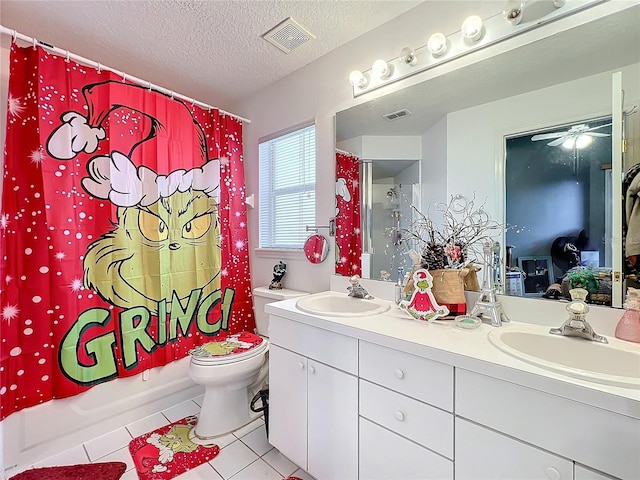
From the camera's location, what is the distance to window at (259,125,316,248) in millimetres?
2023

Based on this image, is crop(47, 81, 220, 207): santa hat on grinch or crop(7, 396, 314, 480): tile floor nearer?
crop(7, 396, 314, 480): tile floor

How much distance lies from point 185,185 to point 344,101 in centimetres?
123

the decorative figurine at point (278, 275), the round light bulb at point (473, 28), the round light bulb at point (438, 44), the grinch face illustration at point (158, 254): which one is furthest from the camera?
the decorative figurine at point (278, 275)

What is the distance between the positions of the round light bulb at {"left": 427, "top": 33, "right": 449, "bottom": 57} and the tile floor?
2.14 m

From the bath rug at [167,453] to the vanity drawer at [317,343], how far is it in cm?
75

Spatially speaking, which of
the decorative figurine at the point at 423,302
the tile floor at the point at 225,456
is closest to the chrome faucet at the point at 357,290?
the decorative figurine at the point at 423,302

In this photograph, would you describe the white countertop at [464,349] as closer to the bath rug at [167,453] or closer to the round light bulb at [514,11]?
the bath rug at [167,453]

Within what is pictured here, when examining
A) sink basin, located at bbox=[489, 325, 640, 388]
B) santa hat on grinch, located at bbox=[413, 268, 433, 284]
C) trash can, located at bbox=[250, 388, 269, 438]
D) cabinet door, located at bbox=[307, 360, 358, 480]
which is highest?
santa hat on grinch, located at bbox=[413, 268, 433, 284]

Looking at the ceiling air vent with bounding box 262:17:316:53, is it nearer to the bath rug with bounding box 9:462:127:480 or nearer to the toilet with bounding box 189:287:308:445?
the toilet with bounding box 189:287:308:445

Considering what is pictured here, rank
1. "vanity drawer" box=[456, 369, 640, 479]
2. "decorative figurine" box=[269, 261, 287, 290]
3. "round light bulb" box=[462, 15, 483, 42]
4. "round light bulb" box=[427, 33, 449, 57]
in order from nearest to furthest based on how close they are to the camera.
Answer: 1. "vanity drawer" box=[456, 369, 640, 479]
2. "round light bulb" box=[462, 15, 483, 42]
3. "round light bulb" box=[427, 33, 449, 57]
4. "decorative figurine" box=[269, 261, 287, 290]

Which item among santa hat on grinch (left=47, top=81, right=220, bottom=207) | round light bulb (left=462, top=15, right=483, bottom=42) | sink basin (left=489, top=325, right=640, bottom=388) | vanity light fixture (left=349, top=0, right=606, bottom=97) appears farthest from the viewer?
santa hat on grinch (left=47, top=81, right=220, bottom=207)

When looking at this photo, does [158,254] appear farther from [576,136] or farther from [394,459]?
[576,136]

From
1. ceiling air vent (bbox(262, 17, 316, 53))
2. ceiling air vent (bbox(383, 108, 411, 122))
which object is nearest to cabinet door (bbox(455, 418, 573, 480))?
ceiling air vent (bbox(383, 108, 411, 122))

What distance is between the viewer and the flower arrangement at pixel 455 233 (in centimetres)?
130
